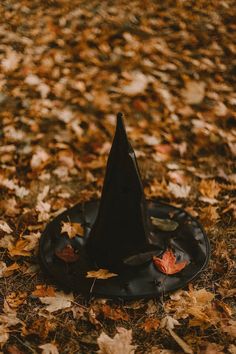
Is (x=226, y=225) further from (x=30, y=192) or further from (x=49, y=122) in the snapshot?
(x=49, y=122)

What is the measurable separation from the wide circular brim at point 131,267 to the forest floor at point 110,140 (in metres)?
0.08

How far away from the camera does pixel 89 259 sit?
98.7 inches

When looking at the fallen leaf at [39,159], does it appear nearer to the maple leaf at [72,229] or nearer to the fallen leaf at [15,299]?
the maple leaf at [72,229]

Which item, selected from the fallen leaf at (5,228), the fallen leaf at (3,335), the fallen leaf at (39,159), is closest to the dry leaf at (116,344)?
the fallen leaf at (3,335)

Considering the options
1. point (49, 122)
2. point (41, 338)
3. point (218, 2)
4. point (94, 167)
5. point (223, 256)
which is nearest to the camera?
point (41, 338)

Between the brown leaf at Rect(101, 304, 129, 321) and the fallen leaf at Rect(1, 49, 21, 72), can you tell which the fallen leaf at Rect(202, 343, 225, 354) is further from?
the fallen leaf at Rect(1, 49, 21, 72)

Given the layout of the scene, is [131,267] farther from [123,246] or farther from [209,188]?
[209,188]

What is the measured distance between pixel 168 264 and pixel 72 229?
2.06 ft

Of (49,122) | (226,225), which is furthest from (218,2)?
(226,225)

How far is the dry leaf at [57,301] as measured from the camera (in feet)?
7.67

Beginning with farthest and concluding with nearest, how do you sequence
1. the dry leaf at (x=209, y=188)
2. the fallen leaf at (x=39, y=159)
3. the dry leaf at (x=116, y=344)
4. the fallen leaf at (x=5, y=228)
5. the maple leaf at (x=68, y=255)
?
1. the fallen leaf at (x=39, y=159)
2. the dry leaf at (x=209, y=188)
3. the fallen leaf at (x=5, y=228)
4. the maple leaf at (x=68, y=255)
5. the dry leaf at (x=116, y=344)

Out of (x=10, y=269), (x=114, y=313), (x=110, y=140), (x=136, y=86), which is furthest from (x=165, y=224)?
(x=136, y=86)

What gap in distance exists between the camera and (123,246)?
236cm

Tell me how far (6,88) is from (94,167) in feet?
4.24
